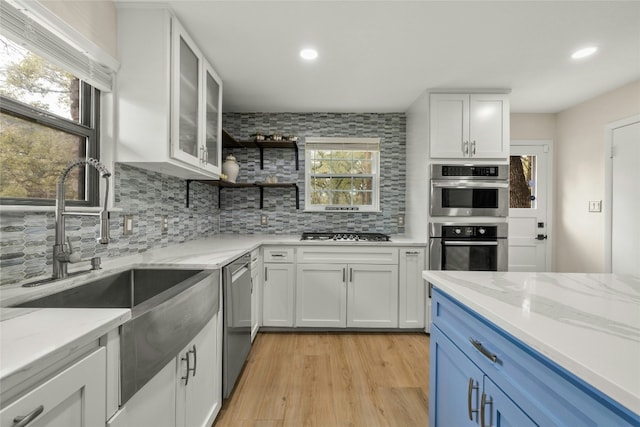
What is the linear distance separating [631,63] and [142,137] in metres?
3.72

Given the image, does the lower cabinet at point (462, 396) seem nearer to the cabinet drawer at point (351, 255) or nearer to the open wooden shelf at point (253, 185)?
the cabinet drawer at point (351, 255)

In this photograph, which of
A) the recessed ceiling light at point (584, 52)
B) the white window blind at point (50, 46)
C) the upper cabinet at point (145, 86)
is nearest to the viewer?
the white window blind at point (50, 46)

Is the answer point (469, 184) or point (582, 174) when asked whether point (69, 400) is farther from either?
point (582, 174)

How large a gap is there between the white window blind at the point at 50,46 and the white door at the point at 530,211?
4.05m

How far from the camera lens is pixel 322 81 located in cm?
268

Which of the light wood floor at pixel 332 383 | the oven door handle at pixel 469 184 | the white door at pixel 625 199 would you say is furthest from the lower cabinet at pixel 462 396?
the white door at pixel 625 199

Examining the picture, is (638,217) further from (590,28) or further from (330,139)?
(330,139)

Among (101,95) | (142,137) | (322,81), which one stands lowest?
(142,137)

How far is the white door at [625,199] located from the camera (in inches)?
109

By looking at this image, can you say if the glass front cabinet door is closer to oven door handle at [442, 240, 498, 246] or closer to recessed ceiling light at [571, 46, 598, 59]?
oven door handle at [442, 240, 498, 246]

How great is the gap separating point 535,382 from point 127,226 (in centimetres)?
209

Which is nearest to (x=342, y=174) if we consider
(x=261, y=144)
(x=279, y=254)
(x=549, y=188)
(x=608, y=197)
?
(x=261, y=144)

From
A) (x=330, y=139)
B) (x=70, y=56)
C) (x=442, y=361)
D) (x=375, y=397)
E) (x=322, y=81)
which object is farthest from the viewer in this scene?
(x=330, y=139)

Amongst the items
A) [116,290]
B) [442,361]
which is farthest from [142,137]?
[442,361]
